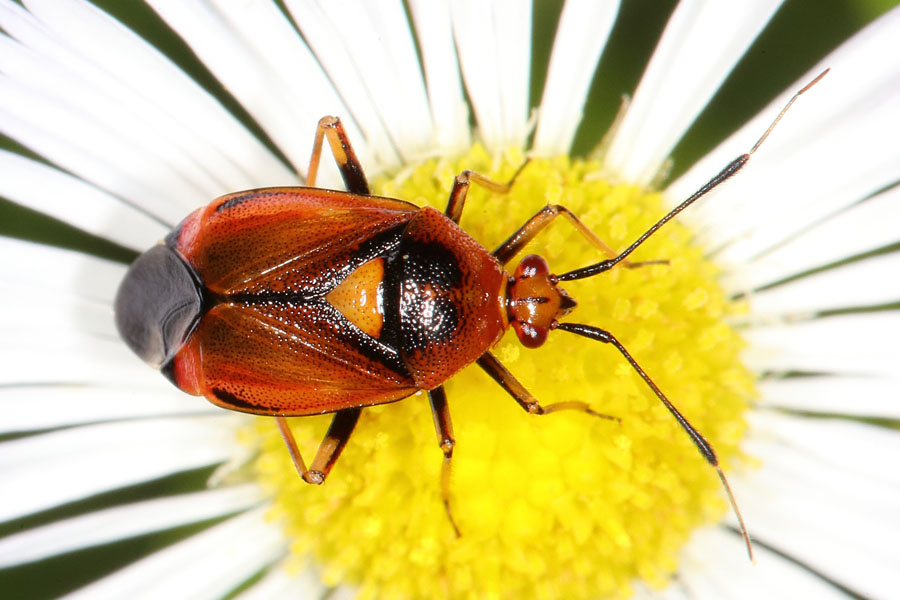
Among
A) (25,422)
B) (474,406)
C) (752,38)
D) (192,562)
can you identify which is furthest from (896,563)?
(25,422)

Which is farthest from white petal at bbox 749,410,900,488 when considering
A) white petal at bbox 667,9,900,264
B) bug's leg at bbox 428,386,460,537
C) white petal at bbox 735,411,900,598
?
bug's leg at bbox 428,386,460,537

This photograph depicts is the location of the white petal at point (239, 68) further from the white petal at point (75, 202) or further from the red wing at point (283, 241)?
the red wing at point (283, 241)

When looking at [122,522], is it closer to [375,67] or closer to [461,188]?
[461,188]

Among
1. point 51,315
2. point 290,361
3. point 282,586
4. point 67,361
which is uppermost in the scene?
point 290,361

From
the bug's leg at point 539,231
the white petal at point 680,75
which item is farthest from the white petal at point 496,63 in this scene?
the bug's leg at point 539,231

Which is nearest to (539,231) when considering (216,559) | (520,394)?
(520,394)

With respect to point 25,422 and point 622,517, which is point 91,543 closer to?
point 25,422

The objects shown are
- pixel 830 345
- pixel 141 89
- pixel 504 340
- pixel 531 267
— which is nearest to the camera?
pixel 531 267
